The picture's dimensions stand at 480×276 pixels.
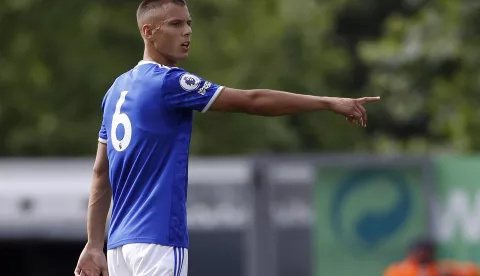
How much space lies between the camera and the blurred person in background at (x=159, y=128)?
19.2 ft

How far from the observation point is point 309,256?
1900 centimetres

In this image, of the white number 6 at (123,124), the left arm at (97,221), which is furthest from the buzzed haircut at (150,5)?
the left arm at (97,221)

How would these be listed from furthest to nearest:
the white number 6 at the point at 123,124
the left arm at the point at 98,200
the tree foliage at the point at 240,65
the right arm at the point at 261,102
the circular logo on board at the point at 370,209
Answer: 1. the tree foliage at the point at 240,65
2. the circular logo on board at the point at 370,209
3. the left arm at the point at 98,200
4. the white number 6 at the point at 123,124
5. the right arm at the point at 261,102

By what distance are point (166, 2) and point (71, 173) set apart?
14.0 m

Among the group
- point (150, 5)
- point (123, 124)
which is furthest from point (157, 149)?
point (150, 5)

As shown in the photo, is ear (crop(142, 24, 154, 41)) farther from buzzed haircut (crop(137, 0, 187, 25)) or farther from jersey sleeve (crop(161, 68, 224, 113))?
jersey sleeve (crop(161, 68, 224, 113))

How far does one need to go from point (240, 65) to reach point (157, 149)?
65.9ft

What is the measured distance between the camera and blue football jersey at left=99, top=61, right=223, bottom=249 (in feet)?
19.2

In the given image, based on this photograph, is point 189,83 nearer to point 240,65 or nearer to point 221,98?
point 221,98

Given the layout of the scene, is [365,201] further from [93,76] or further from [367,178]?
[93,76]

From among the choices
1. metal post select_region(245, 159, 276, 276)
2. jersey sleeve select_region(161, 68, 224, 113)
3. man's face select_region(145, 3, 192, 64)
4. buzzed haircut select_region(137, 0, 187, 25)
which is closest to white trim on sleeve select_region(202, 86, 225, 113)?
jersey sleeve select_region(161, 68, 224, 113)

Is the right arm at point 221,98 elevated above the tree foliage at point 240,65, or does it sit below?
below

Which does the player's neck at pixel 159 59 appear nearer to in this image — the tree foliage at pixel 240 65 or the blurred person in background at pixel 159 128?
the blurred person in background at pixel 159 128

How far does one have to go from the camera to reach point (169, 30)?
6020 mm
